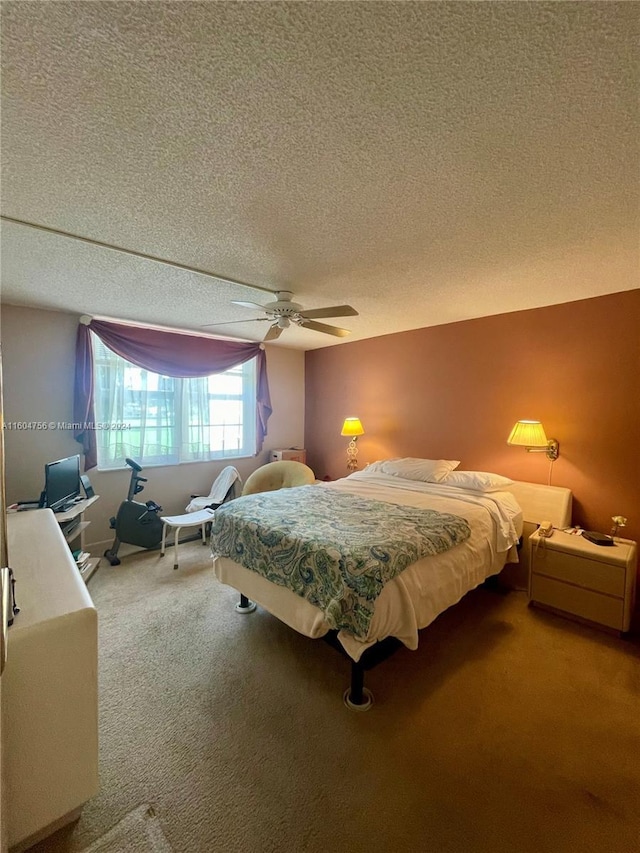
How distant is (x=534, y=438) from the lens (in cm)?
284

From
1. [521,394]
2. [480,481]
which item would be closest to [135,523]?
[480,481]

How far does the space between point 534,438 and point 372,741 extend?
2.42 meters

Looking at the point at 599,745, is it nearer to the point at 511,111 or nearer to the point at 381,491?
the point at 381,491

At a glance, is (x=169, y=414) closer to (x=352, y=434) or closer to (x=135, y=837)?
(x=352, y=434)

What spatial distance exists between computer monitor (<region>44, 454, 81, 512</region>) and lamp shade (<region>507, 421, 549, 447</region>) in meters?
3.79

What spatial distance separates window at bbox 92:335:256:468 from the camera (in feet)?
12.1

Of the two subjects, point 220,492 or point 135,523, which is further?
point 220,492

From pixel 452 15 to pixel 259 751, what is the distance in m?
2.61

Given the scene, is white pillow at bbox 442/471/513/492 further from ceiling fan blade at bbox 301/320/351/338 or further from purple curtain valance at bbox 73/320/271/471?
purple curtain valance at bbox 73/320/271/471

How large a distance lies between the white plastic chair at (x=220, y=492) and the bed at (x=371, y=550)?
1206mm

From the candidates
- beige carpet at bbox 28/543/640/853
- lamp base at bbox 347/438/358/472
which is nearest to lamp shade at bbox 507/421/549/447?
beige carpet at bbox 28/543/640/853

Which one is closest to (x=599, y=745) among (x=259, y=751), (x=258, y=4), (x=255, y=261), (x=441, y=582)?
(x=441, y=582)

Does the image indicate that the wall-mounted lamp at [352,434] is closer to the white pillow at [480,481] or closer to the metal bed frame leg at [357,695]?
the white pillow at [480,481]

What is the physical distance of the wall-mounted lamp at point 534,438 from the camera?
2844 mm
